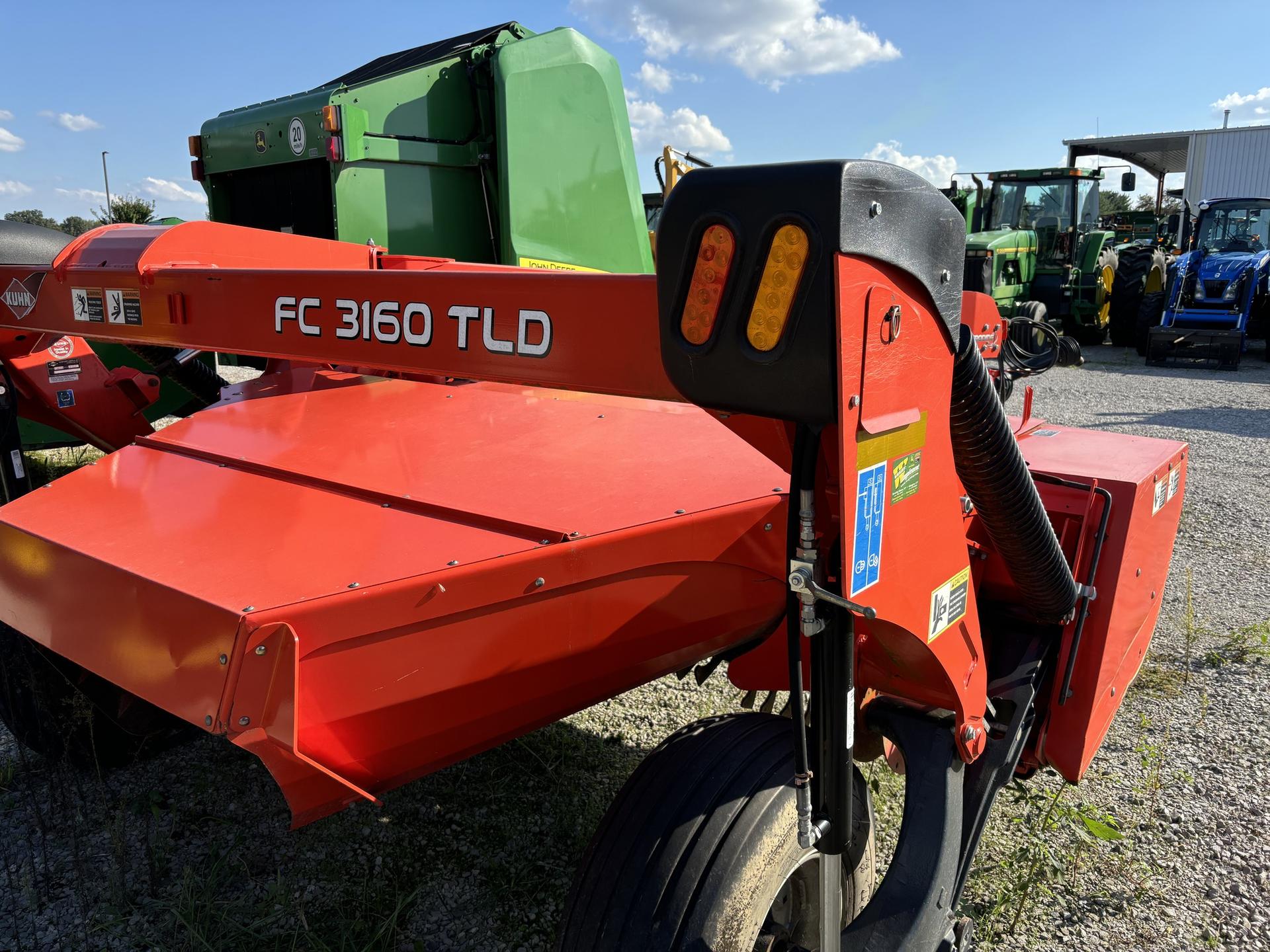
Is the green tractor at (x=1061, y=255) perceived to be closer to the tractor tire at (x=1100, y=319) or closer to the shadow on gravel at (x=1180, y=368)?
the tractor tire at (x=1100, y=319)

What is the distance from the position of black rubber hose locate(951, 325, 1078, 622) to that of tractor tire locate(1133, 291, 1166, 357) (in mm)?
12189

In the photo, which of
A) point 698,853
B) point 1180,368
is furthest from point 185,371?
point 1180,368

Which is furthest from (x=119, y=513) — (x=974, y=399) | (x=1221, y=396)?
(x=1221, y=396)

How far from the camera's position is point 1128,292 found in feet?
41.9

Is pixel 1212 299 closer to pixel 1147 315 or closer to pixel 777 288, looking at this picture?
pixel 1147 315

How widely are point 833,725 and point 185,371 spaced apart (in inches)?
105

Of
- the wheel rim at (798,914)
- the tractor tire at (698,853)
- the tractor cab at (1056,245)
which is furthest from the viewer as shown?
the tractor cab at (1056,245)

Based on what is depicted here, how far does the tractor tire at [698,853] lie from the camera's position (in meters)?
1.43

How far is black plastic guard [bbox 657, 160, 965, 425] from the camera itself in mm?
907

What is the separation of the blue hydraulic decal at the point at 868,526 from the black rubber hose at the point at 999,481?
22 cm

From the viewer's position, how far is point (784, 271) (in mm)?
931

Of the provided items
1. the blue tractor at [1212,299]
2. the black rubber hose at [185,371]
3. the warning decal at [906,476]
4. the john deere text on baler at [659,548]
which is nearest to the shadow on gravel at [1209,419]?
the blue tractor at [1212,299]

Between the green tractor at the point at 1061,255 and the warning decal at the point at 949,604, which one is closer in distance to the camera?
the warning decal at the point at 949,604

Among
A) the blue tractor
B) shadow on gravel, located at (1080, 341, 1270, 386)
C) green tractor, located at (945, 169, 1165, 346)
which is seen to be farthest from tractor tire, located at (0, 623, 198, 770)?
the blue tractor
